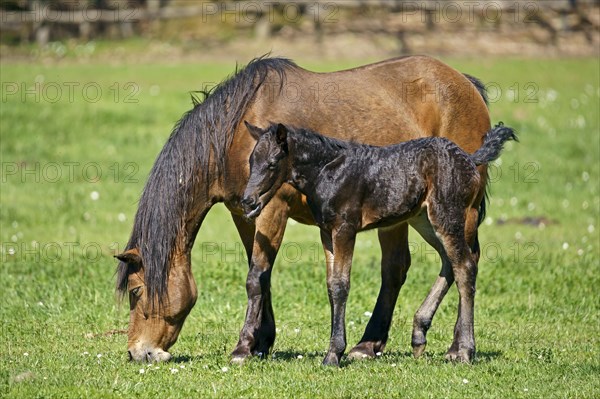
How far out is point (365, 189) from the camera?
7332mm

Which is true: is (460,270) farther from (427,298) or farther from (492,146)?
(492,146)

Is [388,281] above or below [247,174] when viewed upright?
below

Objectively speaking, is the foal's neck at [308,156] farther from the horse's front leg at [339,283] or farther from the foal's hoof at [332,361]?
the foal's hoof at [332,361]

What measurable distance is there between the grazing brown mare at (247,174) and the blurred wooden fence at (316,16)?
66.9ft

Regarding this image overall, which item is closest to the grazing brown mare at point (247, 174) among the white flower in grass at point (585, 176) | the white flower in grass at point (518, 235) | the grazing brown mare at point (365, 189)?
the grazing brown mare at point (365, 189)

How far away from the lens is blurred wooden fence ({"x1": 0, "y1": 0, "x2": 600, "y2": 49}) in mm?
29062

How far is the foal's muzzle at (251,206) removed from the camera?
687 cm

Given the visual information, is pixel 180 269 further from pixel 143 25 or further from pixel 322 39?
pixel 143 25

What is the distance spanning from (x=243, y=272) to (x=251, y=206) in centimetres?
423

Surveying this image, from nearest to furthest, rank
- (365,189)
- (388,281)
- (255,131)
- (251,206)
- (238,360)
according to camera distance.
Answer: (251,206) → (255,131) → (365,189) → (238,360) → (388,281)

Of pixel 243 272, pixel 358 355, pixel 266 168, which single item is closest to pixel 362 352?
pixel 358 355

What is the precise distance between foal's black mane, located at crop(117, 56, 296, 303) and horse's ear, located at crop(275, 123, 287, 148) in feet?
2.96

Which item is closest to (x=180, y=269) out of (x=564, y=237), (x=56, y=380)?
(x=56, y=380)

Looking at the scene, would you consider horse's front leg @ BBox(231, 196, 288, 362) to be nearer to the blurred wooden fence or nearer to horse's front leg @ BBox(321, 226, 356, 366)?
horse's front leg @ BBox(321, 226, 356, 366)
